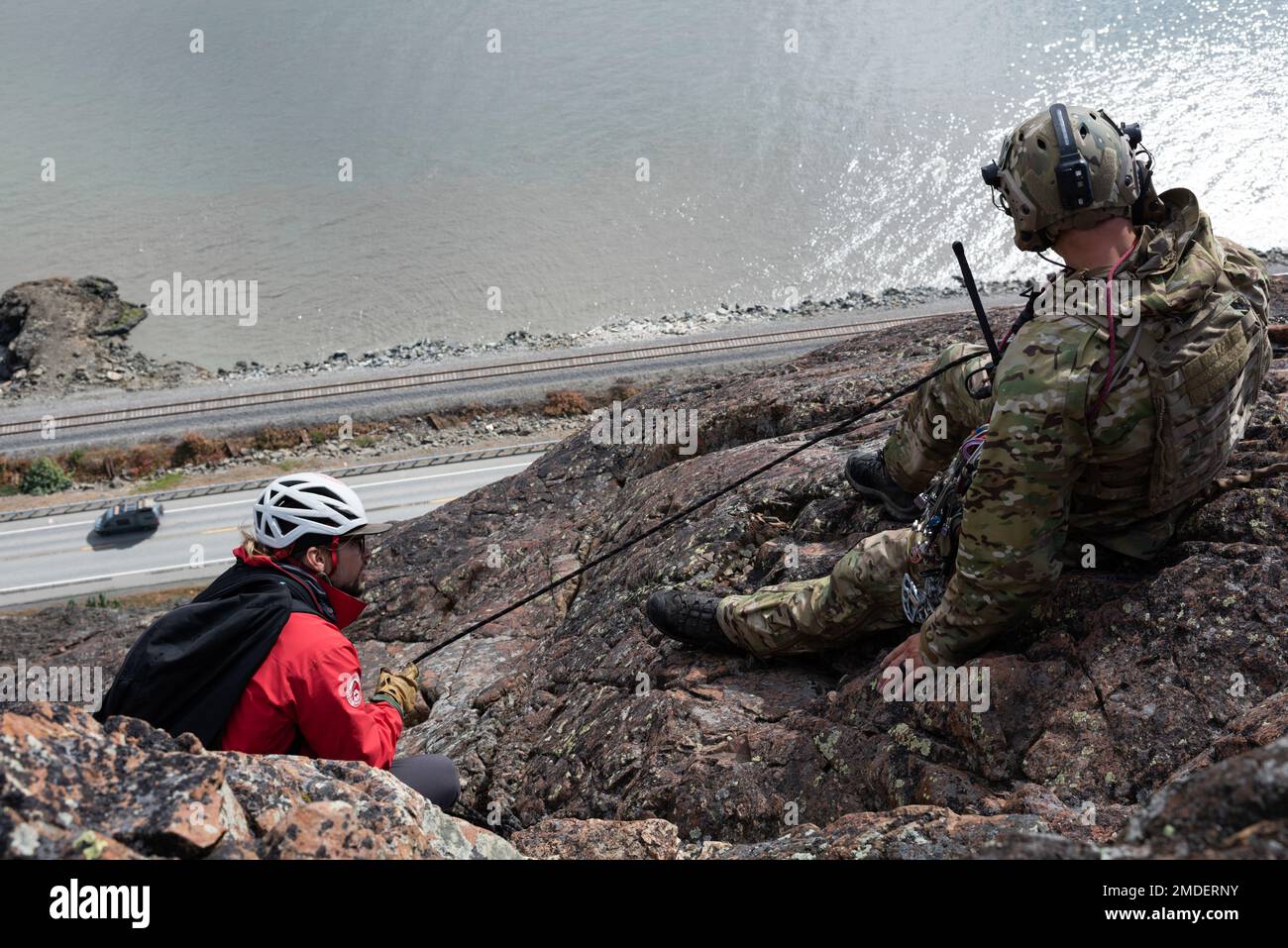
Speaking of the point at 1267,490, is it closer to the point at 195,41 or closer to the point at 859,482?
the point at 859,482

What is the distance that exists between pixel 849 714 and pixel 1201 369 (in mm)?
2480

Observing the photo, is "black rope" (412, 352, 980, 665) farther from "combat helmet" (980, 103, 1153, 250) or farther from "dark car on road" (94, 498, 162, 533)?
"dark car on road" (94, 498, 162, 533)

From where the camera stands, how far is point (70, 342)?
45.2m

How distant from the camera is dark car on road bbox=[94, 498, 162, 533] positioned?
34.7m

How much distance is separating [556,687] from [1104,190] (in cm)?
493

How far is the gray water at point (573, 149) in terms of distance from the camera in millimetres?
46875

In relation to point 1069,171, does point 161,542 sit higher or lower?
lower

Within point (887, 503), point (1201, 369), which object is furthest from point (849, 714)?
point (1201, 369)

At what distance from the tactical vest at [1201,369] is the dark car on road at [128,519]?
1399 inches

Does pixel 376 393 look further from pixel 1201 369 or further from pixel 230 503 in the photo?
pixel 1201 369

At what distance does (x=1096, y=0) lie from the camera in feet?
196

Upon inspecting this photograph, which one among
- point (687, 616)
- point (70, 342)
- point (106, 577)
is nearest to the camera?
point (687, 616)

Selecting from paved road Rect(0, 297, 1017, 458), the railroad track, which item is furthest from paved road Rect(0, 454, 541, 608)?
the railroad track

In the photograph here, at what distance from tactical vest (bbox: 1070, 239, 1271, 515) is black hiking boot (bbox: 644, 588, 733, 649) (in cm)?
257
